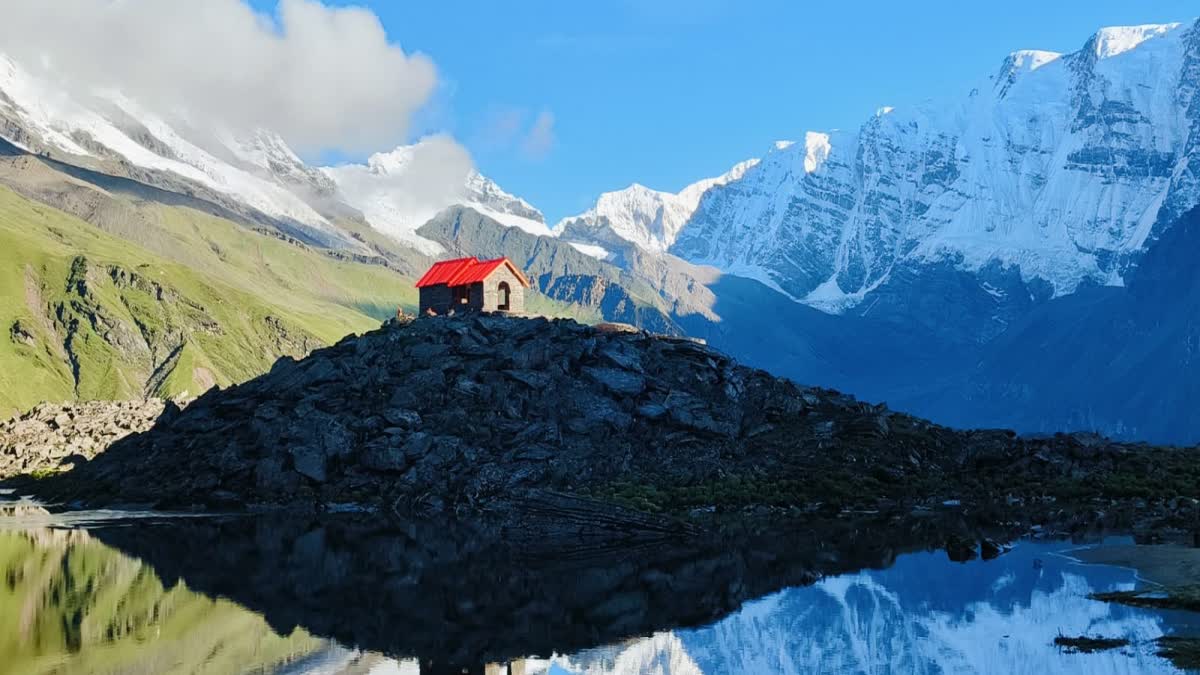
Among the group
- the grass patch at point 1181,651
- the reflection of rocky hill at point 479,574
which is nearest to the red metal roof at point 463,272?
the reflection of rocky hill at point 479,574

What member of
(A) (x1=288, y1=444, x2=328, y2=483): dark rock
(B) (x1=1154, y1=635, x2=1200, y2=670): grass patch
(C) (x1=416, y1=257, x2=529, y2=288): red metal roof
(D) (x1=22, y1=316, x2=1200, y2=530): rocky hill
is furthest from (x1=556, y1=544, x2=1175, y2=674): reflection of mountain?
(C) (x1=416, y1=257, x2=529, y2=288): red metal roof

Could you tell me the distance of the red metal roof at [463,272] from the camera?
14000cm

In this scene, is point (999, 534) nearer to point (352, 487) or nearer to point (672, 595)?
point (672, 595)

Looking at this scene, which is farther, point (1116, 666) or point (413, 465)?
point (413, 465)

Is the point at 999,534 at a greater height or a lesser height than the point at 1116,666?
greater

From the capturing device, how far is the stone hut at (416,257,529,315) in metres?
140

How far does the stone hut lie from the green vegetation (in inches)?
2679

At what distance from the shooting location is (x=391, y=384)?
12131cm

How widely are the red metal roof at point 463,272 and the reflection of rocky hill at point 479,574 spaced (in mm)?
48510

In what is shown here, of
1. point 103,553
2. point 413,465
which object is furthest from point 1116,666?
point 413,465

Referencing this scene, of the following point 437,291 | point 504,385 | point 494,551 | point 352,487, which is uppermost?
point 437,291

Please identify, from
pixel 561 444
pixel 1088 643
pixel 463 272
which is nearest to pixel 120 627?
pixel 1088 643

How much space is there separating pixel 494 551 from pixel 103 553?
29.0m

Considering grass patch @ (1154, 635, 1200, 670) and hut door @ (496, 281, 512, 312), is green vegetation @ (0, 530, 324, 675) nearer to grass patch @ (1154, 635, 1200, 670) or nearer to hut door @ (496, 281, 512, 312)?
grass patch @ (1154, 635, 1200, 670)
